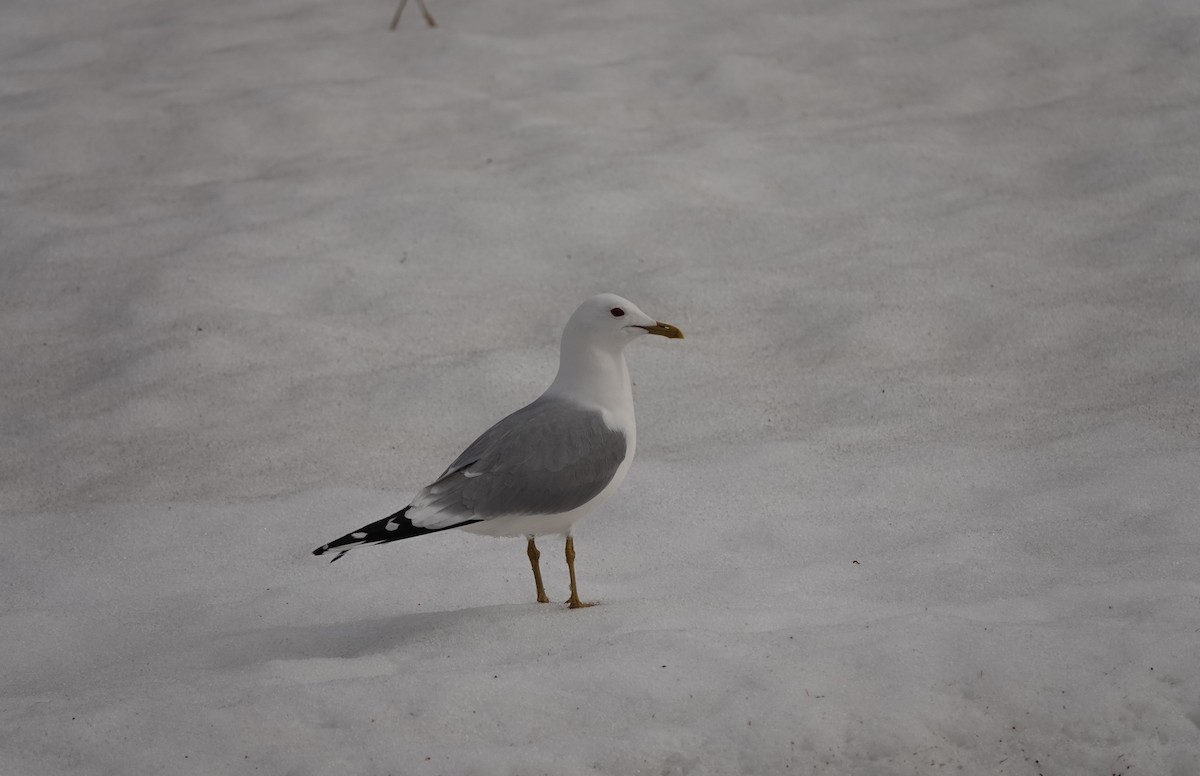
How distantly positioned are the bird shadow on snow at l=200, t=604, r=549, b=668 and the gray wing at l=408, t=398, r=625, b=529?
14.1 inches

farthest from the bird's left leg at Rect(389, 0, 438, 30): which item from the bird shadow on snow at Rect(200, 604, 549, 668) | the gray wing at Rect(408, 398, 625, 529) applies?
the bird shadow on snow at Rect(200, 604, 549, 668)

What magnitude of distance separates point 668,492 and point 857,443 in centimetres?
91

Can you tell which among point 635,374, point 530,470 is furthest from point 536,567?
point 635,374

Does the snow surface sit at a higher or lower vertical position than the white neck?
lower

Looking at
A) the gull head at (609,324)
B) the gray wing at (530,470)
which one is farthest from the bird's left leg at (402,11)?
the gray wing at (530,470)

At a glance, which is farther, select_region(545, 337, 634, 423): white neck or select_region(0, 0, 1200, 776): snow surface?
select_region(545, 337, 634, 423): white neck

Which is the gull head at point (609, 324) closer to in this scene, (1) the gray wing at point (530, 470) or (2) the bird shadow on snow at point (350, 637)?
(1) the gray wing at point (530, 470)

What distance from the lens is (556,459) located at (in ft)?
12.9

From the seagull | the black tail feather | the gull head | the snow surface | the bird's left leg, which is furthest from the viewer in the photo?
the bird's left leg

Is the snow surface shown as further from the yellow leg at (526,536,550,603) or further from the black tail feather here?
the black tail feather

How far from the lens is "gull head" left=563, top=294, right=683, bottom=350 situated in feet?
13.4

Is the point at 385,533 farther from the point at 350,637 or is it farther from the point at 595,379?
the point at 595,379

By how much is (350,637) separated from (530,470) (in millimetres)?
818

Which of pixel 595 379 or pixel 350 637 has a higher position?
pixel 595 379
